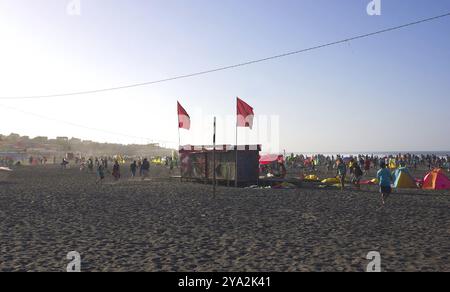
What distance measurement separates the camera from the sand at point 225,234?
7.75m

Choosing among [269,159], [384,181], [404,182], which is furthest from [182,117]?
[269,159]

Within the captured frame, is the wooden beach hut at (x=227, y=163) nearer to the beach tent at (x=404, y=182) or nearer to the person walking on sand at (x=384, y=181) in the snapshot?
the beach tent at (x=404, y=182)

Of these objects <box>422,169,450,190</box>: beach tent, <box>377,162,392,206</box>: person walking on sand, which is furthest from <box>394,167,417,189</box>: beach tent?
<box>377,162,392,206</box>: person walking on sand

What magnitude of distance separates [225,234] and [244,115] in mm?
13369

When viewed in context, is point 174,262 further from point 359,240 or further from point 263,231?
point 359,240

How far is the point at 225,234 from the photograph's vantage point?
1063 cm

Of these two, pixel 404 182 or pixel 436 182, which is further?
pixel 404 182

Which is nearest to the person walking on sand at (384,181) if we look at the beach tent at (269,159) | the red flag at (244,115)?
the red flag at (244,115)

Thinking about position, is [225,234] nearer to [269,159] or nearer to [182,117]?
[182,117]

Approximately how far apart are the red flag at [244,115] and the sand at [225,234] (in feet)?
20.5

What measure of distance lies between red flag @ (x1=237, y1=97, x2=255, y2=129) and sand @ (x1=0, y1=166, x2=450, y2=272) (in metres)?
6.25
